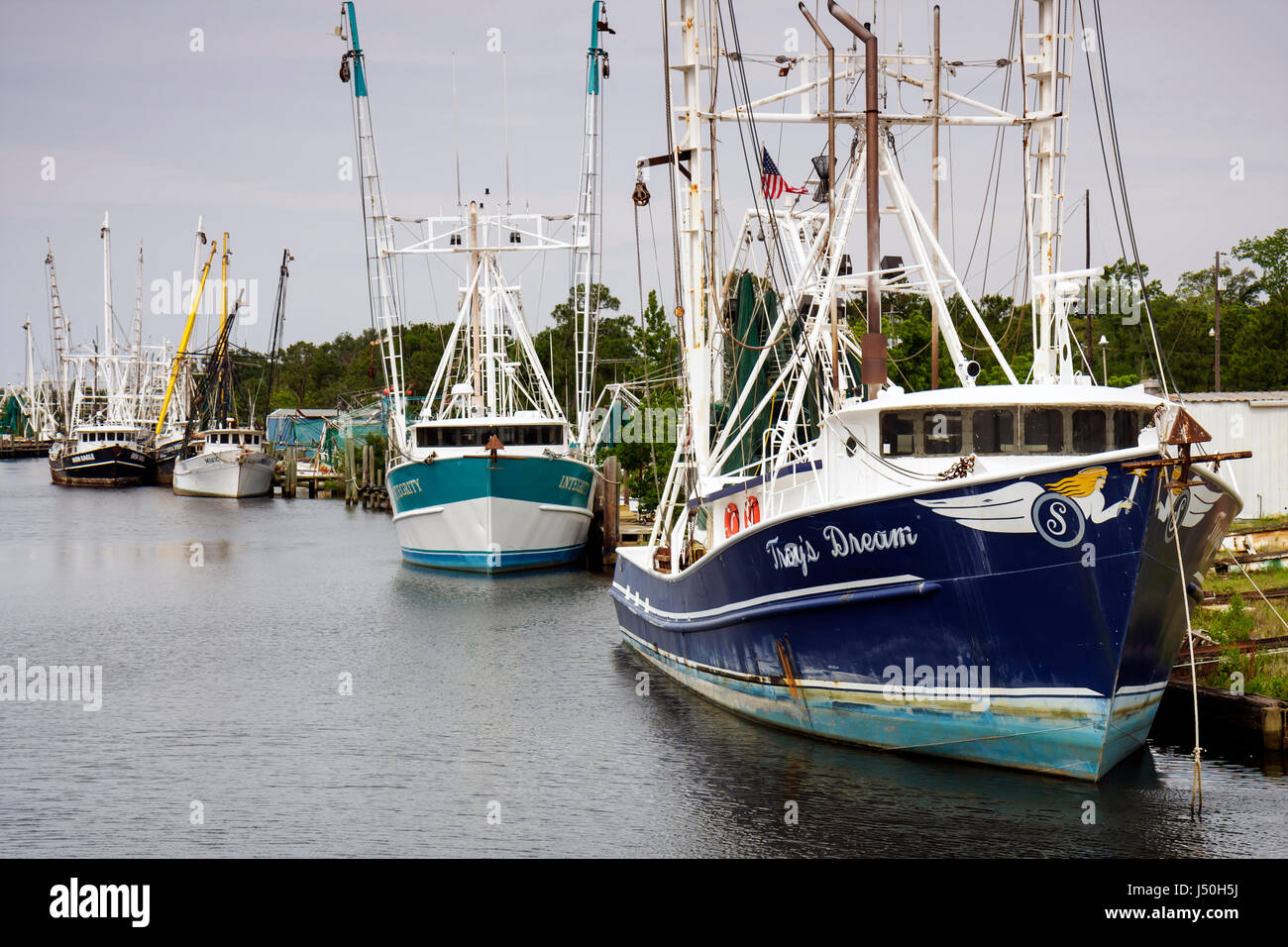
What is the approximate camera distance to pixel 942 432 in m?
17.1

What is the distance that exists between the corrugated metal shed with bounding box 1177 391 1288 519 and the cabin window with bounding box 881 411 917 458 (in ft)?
59.9

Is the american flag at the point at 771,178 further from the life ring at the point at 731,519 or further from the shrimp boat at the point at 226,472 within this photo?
the shrimp boat at the point at 226,472

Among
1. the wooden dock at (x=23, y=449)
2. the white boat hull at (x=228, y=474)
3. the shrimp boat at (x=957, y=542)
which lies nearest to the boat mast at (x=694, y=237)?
the shrimp boat at (x=957, y=542)

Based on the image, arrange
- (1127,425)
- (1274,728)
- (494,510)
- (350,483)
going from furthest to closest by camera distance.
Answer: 1. (350,483)
2. (494,510)
3. (1274,728)
4. (1127,425)

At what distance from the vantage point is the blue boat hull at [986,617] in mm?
14969

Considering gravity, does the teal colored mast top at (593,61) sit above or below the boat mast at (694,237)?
above

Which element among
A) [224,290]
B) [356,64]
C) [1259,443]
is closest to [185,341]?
[224,290]

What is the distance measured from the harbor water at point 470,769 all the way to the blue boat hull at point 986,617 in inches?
27.6

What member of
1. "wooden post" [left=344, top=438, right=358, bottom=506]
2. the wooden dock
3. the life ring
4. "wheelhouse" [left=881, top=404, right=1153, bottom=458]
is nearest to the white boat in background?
"wooden post" [left=344, top=438, right=358, bottom=506]

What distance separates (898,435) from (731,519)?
190 inches

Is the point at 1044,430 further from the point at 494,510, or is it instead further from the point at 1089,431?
the point at 494,510
